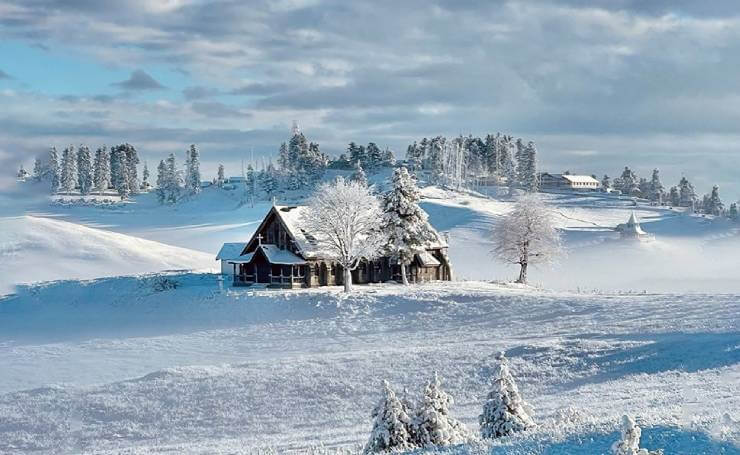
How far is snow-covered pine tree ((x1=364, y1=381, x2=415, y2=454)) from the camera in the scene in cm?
1847

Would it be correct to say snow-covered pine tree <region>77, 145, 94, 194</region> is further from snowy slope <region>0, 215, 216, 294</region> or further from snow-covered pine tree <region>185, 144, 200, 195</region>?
snowy slope <region>0, 215, 216, 294</region>

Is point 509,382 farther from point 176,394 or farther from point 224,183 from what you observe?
point 224,183

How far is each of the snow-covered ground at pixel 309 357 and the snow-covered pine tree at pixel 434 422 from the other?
2.36 meters

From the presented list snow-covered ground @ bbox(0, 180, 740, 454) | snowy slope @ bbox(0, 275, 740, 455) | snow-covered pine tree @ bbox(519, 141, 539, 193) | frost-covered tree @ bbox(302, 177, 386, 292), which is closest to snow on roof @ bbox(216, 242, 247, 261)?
snow-covered ground @ bbox(0, 180, 740, 454)

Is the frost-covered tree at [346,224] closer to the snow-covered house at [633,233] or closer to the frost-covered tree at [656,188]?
the snow-covered house at [633,233]

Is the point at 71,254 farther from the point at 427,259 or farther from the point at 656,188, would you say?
the point at 656,188

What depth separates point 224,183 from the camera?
184m

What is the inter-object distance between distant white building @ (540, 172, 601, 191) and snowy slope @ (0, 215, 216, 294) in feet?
347

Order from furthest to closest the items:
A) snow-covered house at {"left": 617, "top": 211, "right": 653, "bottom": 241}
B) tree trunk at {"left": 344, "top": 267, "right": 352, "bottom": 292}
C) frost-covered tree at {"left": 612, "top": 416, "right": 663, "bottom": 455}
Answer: snow-covered house at {"left": 617, "top": 211, "right": 653, "bottom": 241} < tree trunk at {"left": 344, "top": 267, "right": 352, "bottom": 292} < frost-covered tree at {"left": 612, "top": 416, "right": 663, "bottom": 455}

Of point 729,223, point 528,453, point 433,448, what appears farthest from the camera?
point 729,223

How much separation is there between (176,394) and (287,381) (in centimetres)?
477

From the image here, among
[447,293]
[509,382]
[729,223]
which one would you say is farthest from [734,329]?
[729,223]

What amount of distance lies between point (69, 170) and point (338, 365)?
150 meters

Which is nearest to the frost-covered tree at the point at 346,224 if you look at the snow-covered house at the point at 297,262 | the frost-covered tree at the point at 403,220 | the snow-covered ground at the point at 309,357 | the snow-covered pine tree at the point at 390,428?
the frost-covered tree at the point at 403,220
